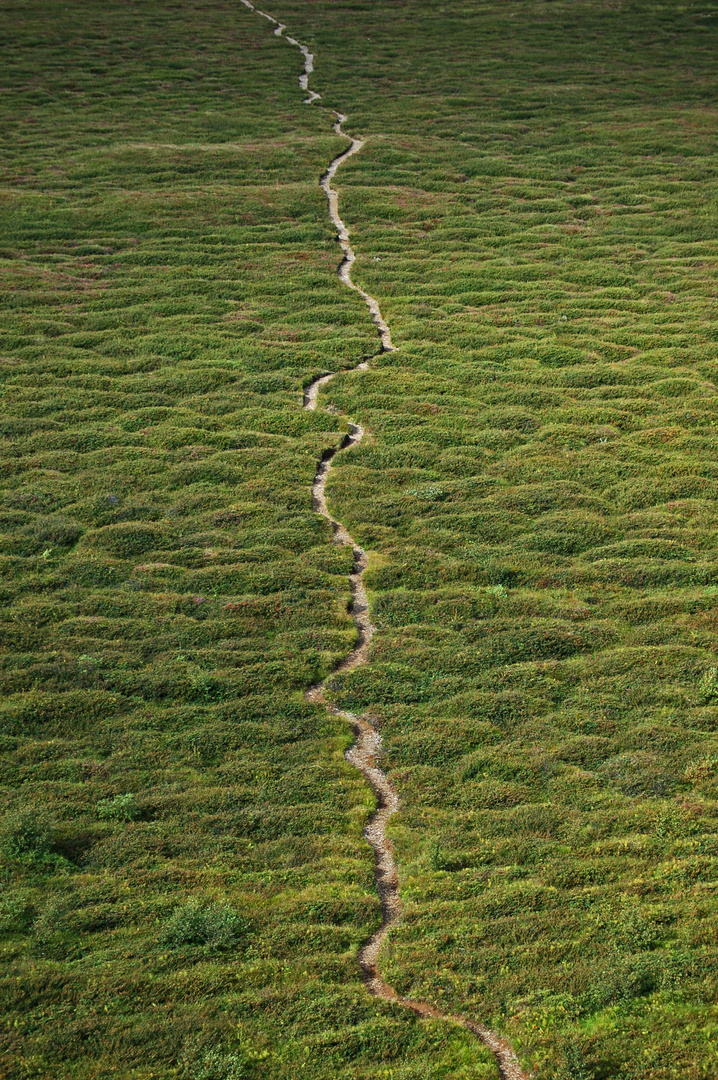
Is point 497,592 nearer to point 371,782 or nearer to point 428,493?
point 428,493

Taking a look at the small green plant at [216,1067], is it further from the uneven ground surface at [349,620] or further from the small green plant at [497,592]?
the small green plant at [497,592]

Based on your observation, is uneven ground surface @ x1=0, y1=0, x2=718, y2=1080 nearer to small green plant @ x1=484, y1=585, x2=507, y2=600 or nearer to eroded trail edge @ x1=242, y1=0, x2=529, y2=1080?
small green plant @ x1=484, y1=585, x2=507, y2=600

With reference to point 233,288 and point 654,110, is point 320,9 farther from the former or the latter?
point 233,288

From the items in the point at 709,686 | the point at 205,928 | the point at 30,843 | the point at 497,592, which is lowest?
the point at 205,928

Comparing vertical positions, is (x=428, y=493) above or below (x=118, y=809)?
above

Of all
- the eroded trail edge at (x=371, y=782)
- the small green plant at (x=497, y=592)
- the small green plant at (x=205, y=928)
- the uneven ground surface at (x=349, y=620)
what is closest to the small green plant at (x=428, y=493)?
the uneven ground surface at (x=349, y=620)

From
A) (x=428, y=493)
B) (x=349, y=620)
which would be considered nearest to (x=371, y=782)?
(x=349, y=620)
